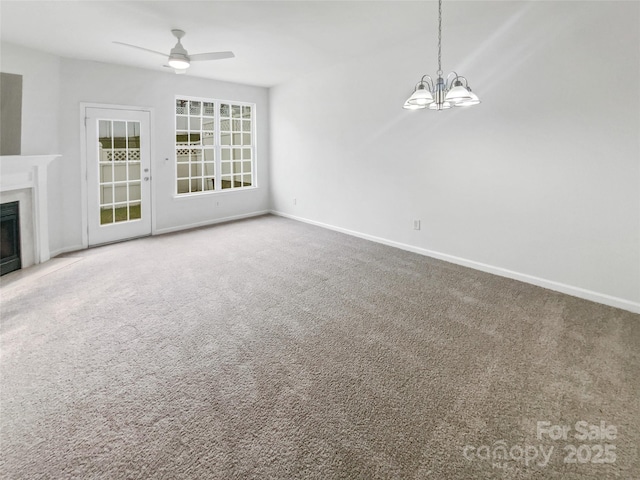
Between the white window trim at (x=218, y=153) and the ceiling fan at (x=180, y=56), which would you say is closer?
the ceiling fan at (x=180, y=56)

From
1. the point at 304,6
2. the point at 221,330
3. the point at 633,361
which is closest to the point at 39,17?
the point at 304,6

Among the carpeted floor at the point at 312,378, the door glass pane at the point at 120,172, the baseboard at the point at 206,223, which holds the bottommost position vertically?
the carpeted floor at the point at 312,378

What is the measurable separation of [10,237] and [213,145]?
3.43 meters

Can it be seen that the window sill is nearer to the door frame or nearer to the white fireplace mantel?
the door frame

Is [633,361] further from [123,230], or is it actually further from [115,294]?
[123,230]

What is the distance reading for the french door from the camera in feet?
16.8

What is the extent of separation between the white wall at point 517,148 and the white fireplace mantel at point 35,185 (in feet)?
13.3

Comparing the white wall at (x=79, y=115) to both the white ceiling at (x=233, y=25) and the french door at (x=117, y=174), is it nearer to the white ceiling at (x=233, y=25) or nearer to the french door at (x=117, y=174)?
the french door at (x=117, y=174)

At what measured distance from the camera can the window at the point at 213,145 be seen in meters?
6.21

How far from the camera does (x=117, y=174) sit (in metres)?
5.41

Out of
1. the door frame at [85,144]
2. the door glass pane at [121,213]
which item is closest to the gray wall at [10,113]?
the door frame at [85,144]

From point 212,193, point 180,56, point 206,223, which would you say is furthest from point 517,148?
point 206,223

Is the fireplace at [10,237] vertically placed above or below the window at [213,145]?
below

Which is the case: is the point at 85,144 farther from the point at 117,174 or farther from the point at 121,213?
the point at 121,213
